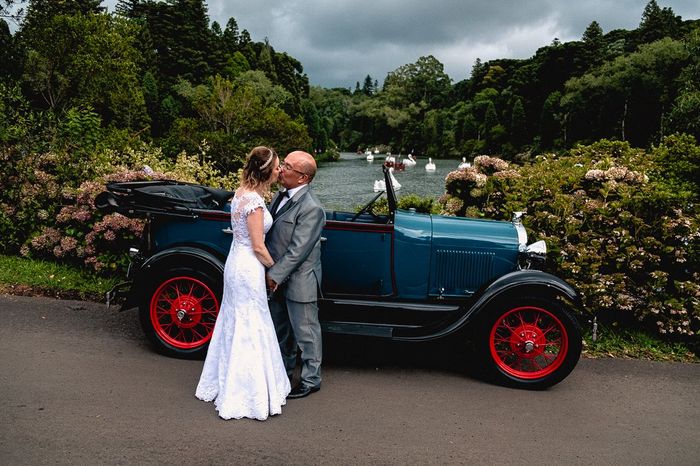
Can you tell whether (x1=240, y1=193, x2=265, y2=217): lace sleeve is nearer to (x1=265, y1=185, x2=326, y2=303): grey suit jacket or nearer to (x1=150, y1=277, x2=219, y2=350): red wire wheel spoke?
(x1=265, y1=185, x2=326, y2=303): grey suit jacket

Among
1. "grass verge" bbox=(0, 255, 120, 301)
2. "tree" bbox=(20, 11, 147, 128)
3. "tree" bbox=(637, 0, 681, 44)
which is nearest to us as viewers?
"grass verge" bbox=(0, 255, 120, 301)

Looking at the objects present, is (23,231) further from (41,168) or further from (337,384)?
(337,384)

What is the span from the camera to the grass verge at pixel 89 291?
5.37 m

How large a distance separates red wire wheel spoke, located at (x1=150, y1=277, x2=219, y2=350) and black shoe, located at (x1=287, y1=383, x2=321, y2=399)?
3.54 ft

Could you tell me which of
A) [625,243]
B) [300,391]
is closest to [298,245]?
[300,391]

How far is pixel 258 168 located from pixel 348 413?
189 cm

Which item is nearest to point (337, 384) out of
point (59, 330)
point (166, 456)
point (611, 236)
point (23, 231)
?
point (166, 456)

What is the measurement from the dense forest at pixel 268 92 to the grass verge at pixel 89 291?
2314 millimetres

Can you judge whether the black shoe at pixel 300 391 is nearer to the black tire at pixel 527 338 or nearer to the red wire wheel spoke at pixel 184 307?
the red wire wheel spoke at pixel 184 307

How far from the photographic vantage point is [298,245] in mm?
3936

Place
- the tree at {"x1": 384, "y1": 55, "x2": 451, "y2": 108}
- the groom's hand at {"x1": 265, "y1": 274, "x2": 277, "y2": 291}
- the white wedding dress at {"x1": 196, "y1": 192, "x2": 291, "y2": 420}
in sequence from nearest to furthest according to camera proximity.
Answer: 1. the white wedding dress at {"x1": 196, "y1": 192, "x2": 291, "y2": 420}
2. the groom's hand at {"x1": 265, "y1": 274, "x2": 277, "y2": 291}
3. the tree at {"x1": 384, "y1": 55, "x2": 451, "y2": 108}

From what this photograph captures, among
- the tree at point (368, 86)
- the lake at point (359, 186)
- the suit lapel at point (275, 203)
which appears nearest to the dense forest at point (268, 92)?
the lake at point (359, 186)

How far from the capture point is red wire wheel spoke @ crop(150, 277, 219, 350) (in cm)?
469

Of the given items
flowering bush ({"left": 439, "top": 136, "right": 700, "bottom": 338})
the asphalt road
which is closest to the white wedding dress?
the asphalt road
